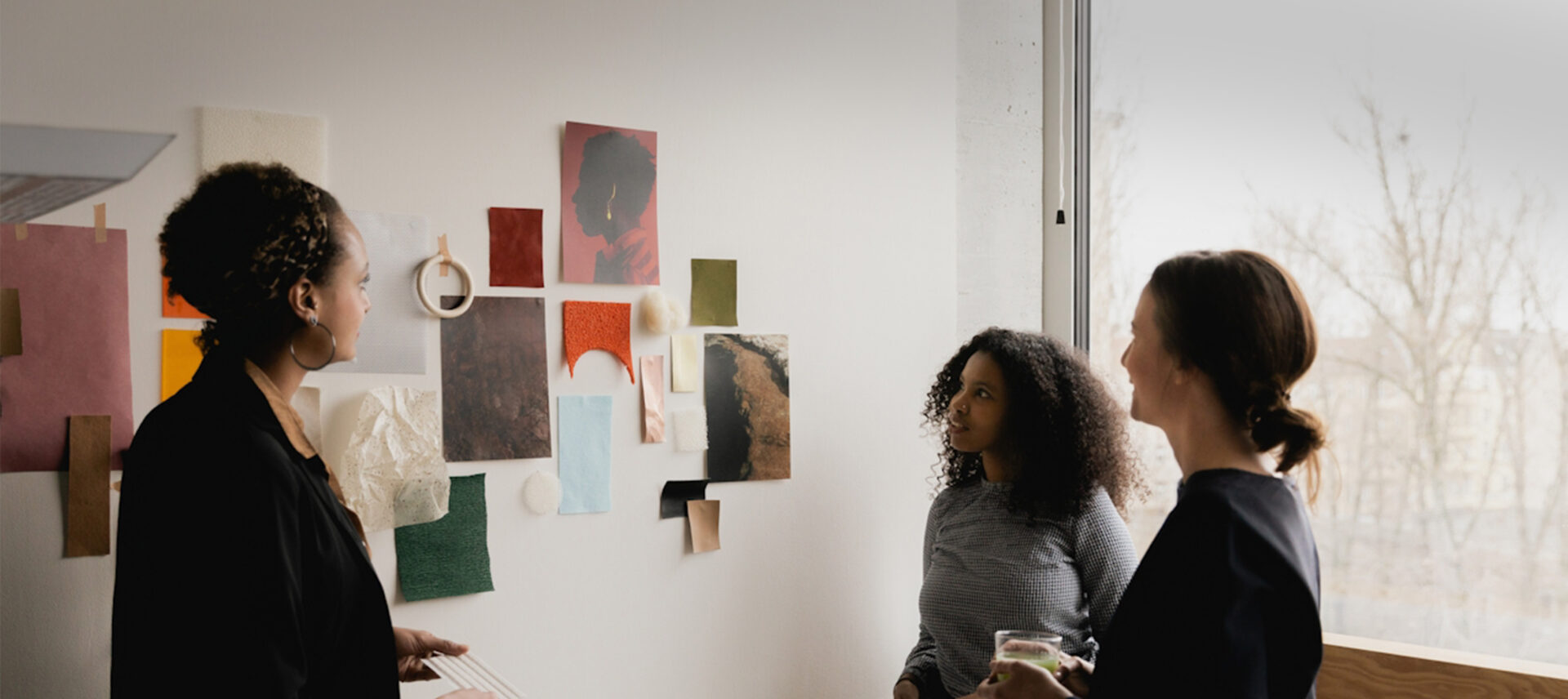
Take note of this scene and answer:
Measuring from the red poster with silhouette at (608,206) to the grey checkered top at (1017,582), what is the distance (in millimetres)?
801

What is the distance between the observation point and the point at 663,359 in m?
2.11

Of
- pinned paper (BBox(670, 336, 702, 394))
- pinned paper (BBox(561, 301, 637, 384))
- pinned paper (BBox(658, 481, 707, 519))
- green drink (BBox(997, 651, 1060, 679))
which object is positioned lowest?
green drink (BBox(997, 651, 1060, 679))

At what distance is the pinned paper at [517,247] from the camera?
1.92 m

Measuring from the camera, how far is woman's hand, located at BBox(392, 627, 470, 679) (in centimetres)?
149

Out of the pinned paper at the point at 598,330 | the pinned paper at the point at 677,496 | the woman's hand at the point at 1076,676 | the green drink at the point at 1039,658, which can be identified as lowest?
the woman's hand at the point at 1076,676

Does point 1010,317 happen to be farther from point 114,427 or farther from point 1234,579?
point 114,427

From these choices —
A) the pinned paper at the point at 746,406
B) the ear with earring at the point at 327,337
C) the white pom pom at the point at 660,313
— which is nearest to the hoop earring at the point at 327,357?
the ear with earring at the point at 327,337

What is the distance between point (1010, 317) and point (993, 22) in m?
0.71

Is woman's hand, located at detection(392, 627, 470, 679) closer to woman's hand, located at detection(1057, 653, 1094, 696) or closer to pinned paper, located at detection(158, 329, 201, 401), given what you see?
pinned paper, located at detection(158, 329, 201, 401)

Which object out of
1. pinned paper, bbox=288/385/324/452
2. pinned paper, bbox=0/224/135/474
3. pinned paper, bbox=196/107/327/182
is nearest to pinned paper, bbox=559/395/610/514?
pinned paper, bbox=288/385/324/452

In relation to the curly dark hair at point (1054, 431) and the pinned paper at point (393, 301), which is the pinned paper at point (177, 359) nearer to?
the pinned paper at point (393, 301)

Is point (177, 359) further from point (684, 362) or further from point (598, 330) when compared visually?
point (684, 362)

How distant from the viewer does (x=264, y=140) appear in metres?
1.70

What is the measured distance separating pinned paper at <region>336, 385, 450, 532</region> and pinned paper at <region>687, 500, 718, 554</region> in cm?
49
